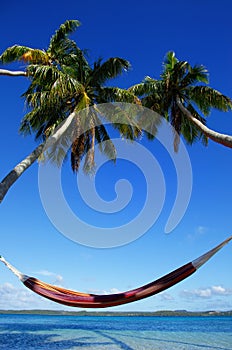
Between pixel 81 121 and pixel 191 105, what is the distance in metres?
2.82

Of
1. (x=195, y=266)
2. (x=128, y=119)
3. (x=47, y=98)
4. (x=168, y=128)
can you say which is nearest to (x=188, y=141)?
(x=168, y=128)

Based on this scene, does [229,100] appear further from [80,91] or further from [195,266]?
[195,266]

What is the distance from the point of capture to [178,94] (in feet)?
26.9

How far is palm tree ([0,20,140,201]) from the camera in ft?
22.8

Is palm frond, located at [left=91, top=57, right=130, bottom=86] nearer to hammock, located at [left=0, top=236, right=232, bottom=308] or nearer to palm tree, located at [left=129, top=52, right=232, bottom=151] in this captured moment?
palm tree, located at [left=129, top=52, right=232, bottom=151]

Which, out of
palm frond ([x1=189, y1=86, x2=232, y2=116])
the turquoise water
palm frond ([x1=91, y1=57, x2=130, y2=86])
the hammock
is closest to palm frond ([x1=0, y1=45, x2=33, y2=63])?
palm frond ([x1=91, y1=57, x2=130, y2=86])

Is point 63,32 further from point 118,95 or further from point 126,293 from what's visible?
point 126,293

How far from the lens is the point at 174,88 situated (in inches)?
317

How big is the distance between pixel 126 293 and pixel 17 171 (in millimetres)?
2768

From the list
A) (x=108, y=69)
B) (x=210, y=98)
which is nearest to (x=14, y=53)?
(x=108, y=69)

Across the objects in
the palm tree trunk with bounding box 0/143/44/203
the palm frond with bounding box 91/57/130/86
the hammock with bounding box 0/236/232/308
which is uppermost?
the palm frond with bounding box 91/57/130/86

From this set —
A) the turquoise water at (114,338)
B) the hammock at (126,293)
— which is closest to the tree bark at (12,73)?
the hammock at (126,293)

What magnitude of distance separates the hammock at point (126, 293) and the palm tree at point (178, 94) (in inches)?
150

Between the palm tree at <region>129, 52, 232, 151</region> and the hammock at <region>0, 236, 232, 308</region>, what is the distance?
3.80 metres
